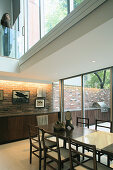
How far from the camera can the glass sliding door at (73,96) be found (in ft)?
16.0

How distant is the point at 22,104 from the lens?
5484 millimetres

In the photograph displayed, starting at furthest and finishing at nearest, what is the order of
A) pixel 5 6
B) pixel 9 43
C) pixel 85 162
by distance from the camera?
pixel 5 6
pixel 9 43
pixel 85 162

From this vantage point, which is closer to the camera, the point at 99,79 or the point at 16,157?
the point at 16,157

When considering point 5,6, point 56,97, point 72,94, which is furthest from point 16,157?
point 5,6

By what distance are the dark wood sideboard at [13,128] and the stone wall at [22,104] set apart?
77 centimetres

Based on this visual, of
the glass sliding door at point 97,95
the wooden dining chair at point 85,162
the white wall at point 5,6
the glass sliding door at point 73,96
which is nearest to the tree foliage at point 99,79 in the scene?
the glass sliding door at point 97,95

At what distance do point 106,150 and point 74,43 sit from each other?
163cm

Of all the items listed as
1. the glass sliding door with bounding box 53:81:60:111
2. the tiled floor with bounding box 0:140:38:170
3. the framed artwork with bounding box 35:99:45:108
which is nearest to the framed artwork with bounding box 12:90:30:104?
the framed artwork with bounding box 35:99:45:108

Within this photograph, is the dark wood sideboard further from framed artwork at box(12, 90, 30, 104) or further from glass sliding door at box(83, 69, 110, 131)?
glass sliding door at box(83, 69, 110, 131)

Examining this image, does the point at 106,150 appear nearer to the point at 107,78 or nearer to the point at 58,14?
the point at 107,78

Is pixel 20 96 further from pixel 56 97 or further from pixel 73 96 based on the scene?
pixel 73 96

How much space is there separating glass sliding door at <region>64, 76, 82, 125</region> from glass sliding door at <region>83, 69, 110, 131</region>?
12.8 inches

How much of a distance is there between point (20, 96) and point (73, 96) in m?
2.24

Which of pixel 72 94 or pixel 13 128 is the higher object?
pixel 72 94
